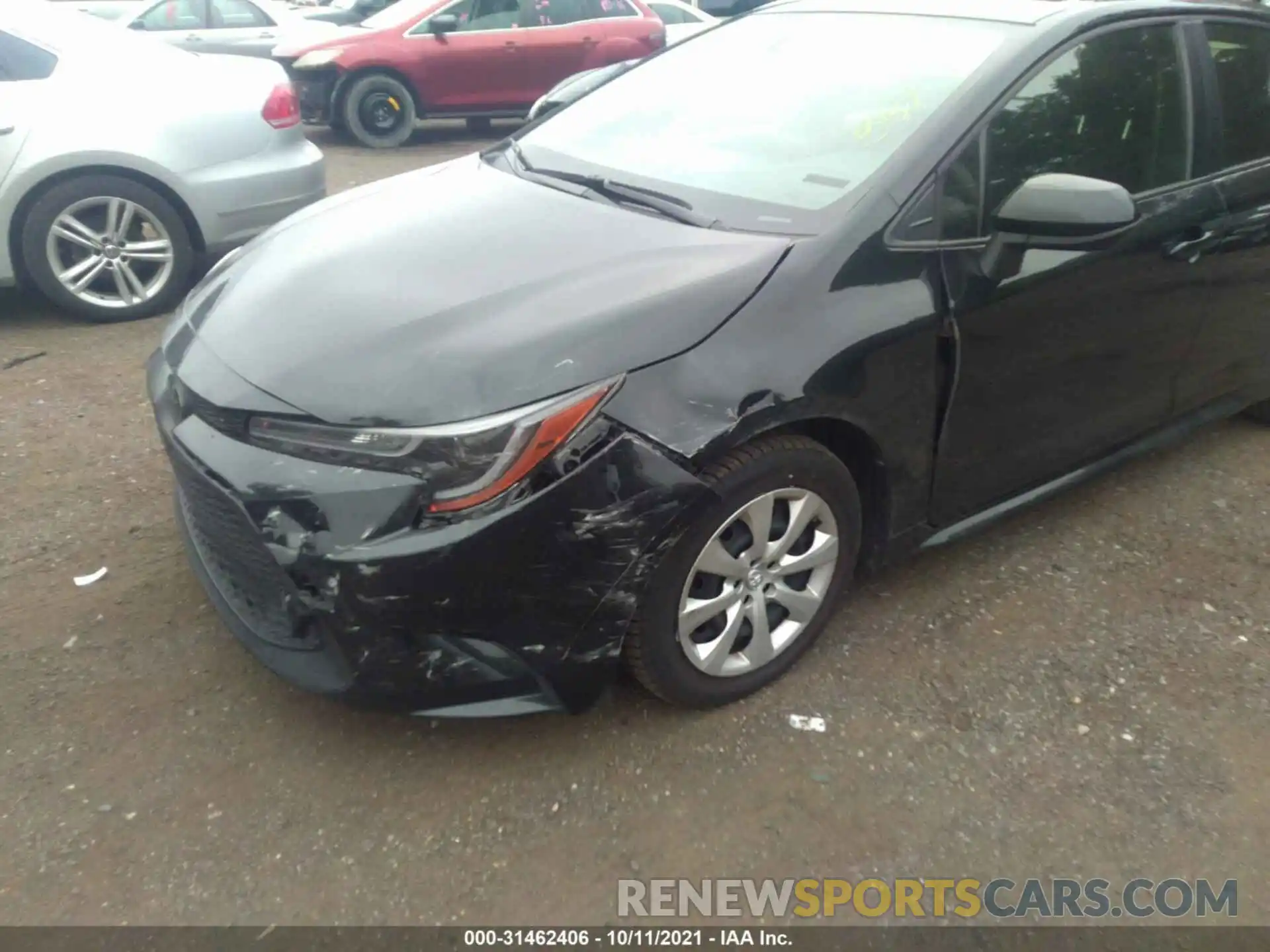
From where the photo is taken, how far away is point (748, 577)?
2.40m

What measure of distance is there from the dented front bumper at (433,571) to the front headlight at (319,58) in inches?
328

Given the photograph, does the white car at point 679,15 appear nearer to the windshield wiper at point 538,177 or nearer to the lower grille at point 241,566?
the windshield wiper at point 538,177

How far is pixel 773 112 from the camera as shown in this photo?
285 centimetres

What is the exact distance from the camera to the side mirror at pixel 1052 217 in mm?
2414

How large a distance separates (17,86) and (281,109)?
1147 millimetres

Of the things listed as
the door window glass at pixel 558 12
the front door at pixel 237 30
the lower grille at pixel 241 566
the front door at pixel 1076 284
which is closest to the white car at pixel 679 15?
the door window glass at pixel 558 12

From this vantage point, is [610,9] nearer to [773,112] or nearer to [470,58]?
[470,58]

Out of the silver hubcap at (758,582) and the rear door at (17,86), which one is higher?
the rear door at (17,86)

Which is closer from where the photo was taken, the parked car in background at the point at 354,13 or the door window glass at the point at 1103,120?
the door window glass at the point at 1103,120

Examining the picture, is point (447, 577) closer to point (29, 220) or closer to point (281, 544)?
point (281, 544)

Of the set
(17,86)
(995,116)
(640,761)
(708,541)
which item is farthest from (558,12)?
(640,761)

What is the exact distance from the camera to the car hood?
205 centimetres

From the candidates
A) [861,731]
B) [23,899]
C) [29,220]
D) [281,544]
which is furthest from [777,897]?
[29,220]

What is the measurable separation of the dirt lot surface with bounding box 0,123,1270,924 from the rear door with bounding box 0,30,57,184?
2.22m
